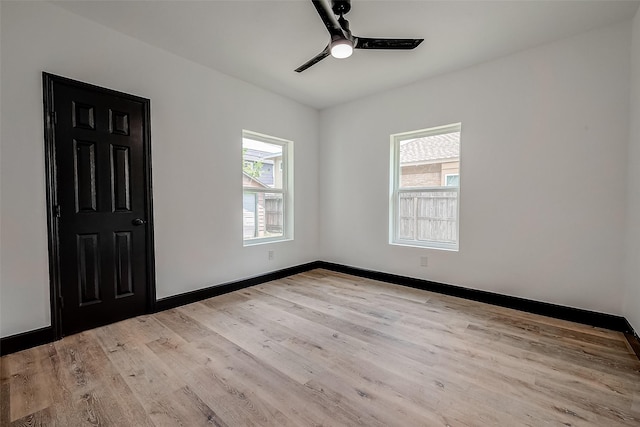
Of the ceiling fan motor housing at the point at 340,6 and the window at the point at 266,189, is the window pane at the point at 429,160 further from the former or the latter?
the ceiling fan motor housing at the point at 340,6

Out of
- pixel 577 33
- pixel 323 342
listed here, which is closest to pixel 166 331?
pixel 323 342

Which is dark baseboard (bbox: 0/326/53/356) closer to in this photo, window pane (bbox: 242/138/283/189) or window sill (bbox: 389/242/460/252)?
window pane (bbox: 242/138/283/189)

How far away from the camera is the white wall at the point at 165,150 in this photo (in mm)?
2082

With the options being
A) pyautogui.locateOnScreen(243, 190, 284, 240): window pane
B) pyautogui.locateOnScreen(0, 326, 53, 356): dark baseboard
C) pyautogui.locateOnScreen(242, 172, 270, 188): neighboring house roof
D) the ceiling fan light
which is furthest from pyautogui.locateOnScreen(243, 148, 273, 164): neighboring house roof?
pyautogui.locateOnScreen(0, 326, 53, 356): dark baseboard

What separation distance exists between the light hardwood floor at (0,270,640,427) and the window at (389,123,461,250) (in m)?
1.11

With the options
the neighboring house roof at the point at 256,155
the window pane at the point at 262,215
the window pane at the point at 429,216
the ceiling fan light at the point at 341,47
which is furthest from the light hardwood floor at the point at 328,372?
the ceiling fan light at the point at 341,47

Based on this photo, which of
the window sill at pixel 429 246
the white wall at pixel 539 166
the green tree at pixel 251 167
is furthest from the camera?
the green tree at pixel 251 167

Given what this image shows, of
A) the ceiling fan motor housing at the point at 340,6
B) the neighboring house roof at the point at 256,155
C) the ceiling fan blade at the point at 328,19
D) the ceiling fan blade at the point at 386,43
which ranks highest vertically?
the ceiling fan motor housing at the point at 340,6

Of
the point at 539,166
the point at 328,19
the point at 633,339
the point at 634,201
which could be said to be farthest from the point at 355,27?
the point at 633,339

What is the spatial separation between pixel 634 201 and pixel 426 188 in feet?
5.98

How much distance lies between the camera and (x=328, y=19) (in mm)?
1869

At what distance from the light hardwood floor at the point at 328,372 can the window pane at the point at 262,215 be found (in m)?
1.32

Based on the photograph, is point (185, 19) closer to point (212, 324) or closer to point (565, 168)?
point (212, 324)

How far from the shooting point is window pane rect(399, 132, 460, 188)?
345 cm
